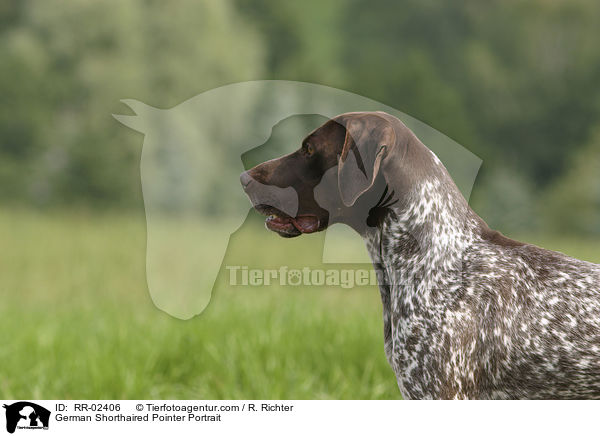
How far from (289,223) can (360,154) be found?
0.46 meters

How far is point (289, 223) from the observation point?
8.84ft

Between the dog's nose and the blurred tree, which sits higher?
the blurred tree

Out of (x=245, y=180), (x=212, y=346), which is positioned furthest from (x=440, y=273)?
(x=212, y=346)

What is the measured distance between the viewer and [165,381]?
539 centimetres

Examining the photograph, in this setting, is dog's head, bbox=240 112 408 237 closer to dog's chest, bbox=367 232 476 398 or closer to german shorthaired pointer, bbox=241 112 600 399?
german shorthaired pointer, bbox=241 112 600 399

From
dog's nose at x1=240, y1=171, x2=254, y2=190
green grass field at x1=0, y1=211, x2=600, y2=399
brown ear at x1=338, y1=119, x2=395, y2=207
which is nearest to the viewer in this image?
brown ear at x1=338, y1=119, x2=395, y2=207

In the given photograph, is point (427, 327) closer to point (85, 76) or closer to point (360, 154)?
point (360, 154)

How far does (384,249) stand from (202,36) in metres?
5.56

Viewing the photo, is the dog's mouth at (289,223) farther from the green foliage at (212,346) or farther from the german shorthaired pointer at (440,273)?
the green foliage at (212,346)

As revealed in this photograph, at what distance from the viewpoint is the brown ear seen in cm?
246

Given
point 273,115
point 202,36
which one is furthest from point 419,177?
point 202,36

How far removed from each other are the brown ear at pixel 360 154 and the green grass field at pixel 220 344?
1.31 meters
